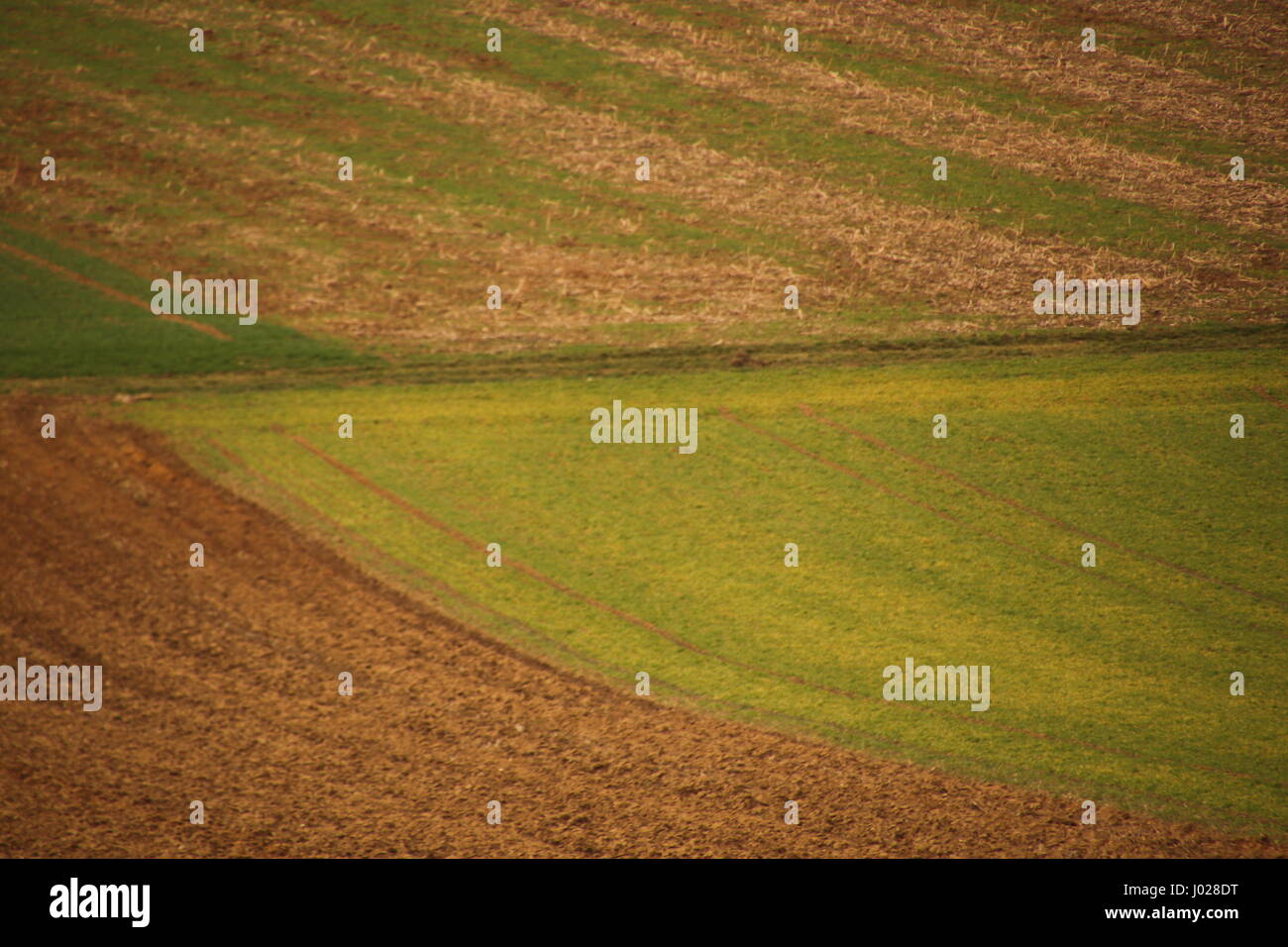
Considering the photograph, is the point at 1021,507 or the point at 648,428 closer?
the point at 1021,507

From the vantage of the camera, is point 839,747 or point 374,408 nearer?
point 839,747

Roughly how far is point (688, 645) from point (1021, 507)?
5892mm

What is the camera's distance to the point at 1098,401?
19359 millimetres

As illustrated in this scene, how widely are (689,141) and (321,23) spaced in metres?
10.8

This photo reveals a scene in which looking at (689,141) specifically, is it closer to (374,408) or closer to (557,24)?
(557,24)

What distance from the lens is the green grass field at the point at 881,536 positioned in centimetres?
1357

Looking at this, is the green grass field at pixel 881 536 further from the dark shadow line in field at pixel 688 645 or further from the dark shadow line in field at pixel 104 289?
the dark shadow line in field at pixel 104 289

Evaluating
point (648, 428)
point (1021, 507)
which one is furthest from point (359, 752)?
point (1021, 507)

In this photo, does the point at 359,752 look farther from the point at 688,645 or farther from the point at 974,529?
the point at 974,529

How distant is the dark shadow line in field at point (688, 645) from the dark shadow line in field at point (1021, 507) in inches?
40.4

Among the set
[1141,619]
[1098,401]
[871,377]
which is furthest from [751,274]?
[1141,619]

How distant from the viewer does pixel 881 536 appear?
54.6 ft

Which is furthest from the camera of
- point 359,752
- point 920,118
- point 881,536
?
point 920,118

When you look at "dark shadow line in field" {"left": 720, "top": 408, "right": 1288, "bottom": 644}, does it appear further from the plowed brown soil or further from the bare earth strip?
the bare earth strip
